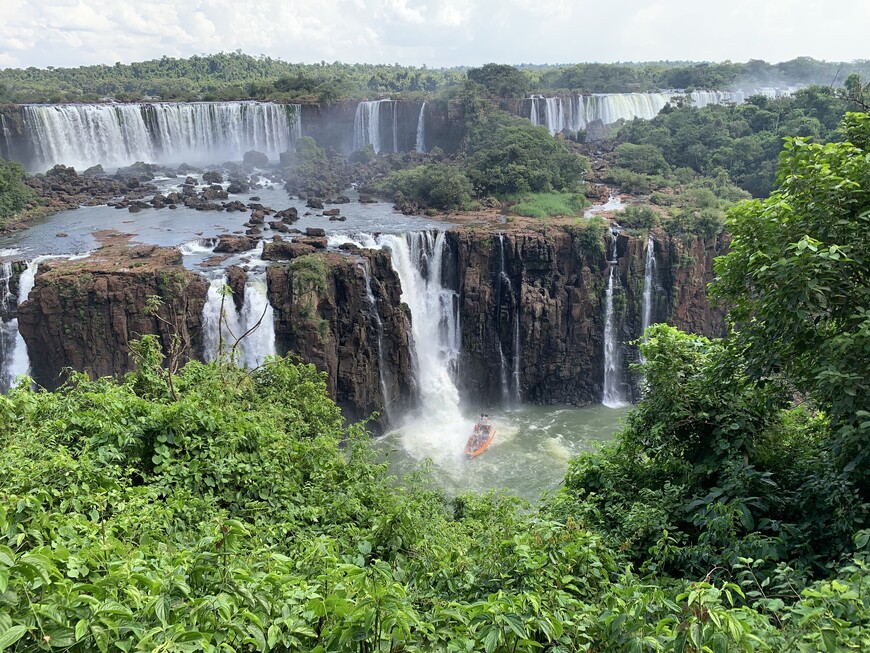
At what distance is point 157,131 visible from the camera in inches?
1465

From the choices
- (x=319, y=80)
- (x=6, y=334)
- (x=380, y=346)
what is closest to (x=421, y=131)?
(x=319, y=80)

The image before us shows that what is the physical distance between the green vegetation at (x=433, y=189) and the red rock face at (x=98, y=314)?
42.4 feet

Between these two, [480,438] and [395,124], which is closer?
[480,438]

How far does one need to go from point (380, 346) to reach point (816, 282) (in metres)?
16.4

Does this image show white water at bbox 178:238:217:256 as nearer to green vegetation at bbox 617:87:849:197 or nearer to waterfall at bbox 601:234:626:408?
waterfall at bbox 601:234:626:408

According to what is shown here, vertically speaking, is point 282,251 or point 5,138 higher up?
point 5,138

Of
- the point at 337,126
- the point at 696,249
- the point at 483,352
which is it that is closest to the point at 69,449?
Result: the point at 483,352

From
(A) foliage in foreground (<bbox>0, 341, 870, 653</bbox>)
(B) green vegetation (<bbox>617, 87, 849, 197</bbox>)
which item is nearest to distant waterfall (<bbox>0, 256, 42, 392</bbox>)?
(A) foliage in foreground (<bbox>0, 341, 870, 653</bbox>)

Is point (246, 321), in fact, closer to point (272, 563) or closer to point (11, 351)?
point (11, 351)

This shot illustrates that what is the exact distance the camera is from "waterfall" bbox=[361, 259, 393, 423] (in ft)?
67.7

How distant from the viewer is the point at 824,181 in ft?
19.7

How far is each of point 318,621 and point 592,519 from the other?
4554 millimetres

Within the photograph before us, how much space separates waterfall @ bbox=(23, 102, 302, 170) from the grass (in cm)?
1904

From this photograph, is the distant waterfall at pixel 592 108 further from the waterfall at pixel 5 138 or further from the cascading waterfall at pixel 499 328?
the waterfall at pixel 5 138
